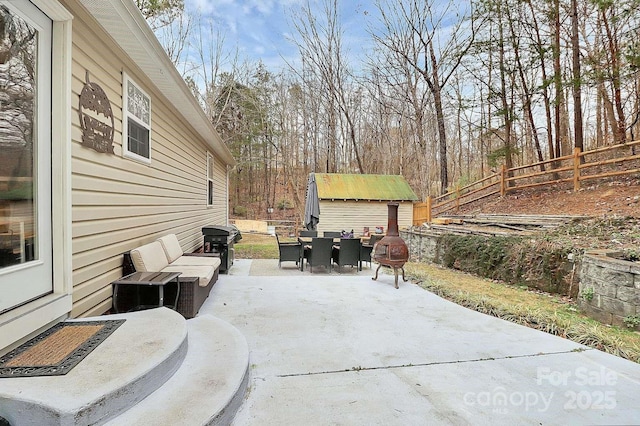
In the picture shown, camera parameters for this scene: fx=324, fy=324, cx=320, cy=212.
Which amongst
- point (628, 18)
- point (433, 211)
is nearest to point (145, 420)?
point (628, 18)

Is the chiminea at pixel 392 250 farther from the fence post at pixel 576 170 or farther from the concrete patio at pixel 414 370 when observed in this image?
the fence post at pixel 576 170

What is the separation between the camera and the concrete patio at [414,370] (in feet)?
6.45

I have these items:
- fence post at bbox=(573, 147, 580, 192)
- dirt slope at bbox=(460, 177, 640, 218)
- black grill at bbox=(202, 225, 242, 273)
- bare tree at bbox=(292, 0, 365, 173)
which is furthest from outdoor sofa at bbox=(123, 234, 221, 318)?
bare tree at bbox=(292, 0, 365, 173)

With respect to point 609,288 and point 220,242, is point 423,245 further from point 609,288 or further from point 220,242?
point 220,242

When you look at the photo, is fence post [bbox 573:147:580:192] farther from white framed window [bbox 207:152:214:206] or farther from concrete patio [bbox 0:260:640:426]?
white framed window [bbox 207:152:214:206]

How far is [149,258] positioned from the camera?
3.84 meters

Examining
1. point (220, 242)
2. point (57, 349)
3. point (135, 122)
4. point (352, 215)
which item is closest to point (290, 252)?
point (220, 242)

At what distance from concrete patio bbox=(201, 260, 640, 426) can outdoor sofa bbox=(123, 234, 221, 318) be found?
0.42 meters

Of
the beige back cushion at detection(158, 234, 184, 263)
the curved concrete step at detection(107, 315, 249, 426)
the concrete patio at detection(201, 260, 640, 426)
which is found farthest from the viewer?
the beige back cushion at detection(158, 234, 184, 263)

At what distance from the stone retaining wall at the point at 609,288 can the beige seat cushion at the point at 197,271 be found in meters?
5.02

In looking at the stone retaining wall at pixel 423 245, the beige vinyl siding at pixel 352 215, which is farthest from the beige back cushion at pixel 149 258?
the beige vinyl siding at pixel 352 215

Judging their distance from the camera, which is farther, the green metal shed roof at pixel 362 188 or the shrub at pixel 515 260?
the green metal shed roof at pixel 362 188

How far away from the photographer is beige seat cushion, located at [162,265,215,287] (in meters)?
3.78

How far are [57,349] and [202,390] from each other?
980mm
